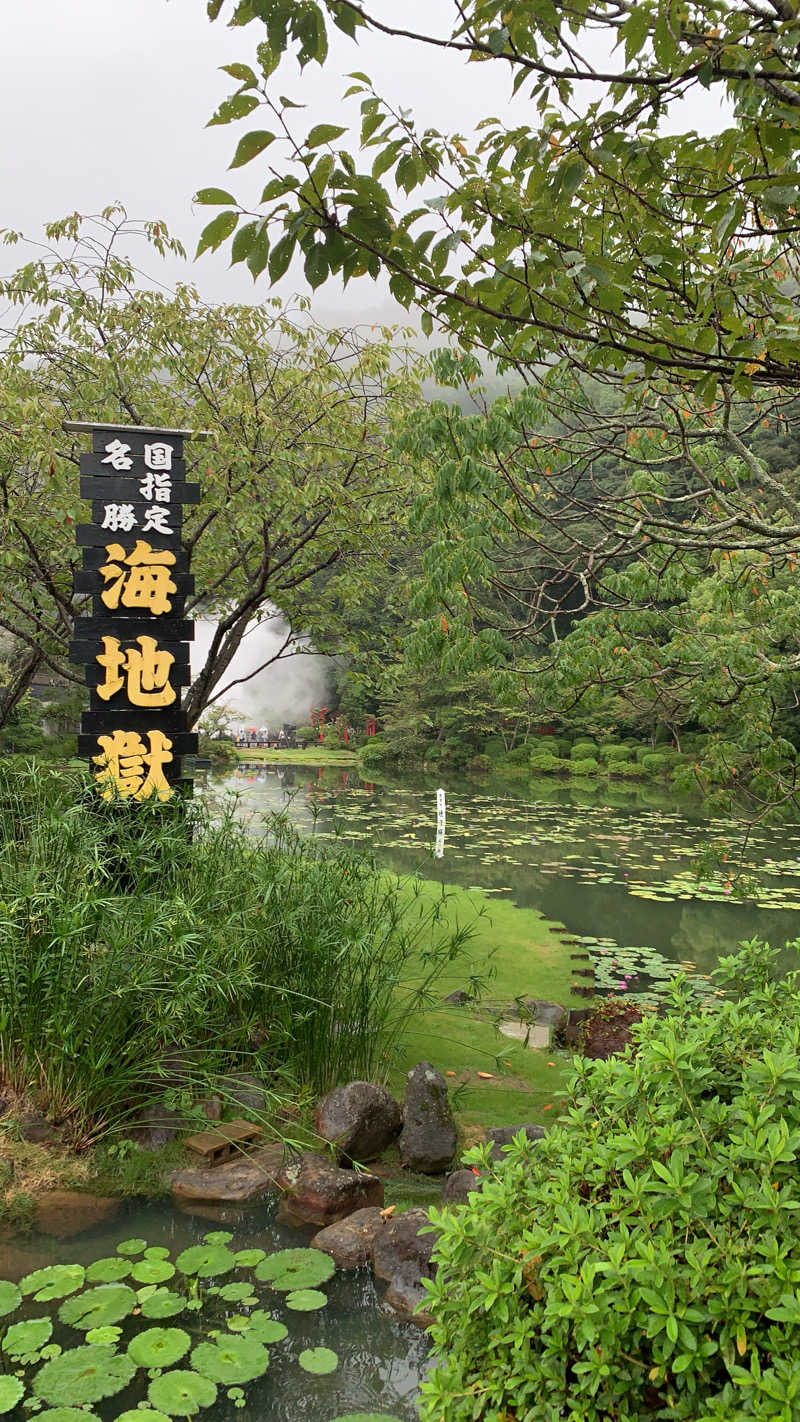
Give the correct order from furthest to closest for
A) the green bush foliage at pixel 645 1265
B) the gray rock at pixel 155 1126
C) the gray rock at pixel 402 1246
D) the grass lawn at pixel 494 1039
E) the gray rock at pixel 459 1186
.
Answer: the grass lawn at pixel 494 1039
the gray rock at pixel 155 1126
the gray rock at pixel 459 1186
the gray rock at pixel 402 1246
the green bush foliage at pixel 645 1265

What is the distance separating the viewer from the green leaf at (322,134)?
1.12 meters

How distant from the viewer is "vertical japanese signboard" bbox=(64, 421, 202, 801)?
439 cm

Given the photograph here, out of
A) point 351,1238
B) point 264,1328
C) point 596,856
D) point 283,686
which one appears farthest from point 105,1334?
point 283,686

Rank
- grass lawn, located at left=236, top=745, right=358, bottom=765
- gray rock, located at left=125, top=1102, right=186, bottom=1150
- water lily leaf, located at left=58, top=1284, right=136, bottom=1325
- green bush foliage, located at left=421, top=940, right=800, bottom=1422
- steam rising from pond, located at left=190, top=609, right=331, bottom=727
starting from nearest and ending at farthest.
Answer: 1. green bush foliage, located at left=421, top=940, right=800, bottom=1422
2. water lily leaf, located at left=58, top=1284, right=136, bottom=1325
3. gray rock, located at left=125, top=1102, right=186, bottom=1150
4. grass lawn, located at left=236, top=745, right=358, bottom=765
5. steam rising from pond, located at left=190, top=609, right=331, bottom=727

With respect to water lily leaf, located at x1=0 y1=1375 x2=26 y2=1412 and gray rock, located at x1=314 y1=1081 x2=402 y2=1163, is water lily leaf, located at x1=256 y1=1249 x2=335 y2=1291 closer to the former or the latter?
gray rock, located at x1=314 y1=1081 x2=402 y2=1163

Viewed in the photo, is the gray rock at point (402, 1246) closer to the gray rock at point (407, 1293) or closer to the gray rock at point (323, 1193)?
the gray rock at point (407, 1293)

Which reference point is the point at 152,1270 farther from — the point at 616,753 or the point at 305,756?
the point at 305,756

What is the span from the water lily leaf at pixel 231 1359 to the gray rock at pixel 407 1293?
35 cm

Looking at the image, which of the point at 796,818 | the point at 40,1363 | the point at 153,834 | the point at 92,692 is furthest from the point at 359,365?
the point at 796,818

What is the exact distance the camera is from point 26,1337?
1.84m

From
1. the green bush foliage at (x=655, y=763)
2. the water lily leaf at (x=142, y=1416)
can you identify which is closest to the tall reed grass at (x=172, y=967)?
the water lily leaf at (x=142, y=1416)

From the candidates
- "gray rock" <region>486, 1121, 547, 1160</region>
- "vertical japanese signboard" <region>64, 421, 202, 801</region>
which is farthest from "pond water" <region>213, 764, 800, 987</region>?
"gray rock" <region>486, 1121, 547, 1160</region>

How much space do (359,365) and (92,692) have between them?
2.63 meters

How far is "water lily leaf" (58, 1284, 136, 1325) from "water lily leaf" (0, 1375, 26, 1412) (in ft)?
0.64
